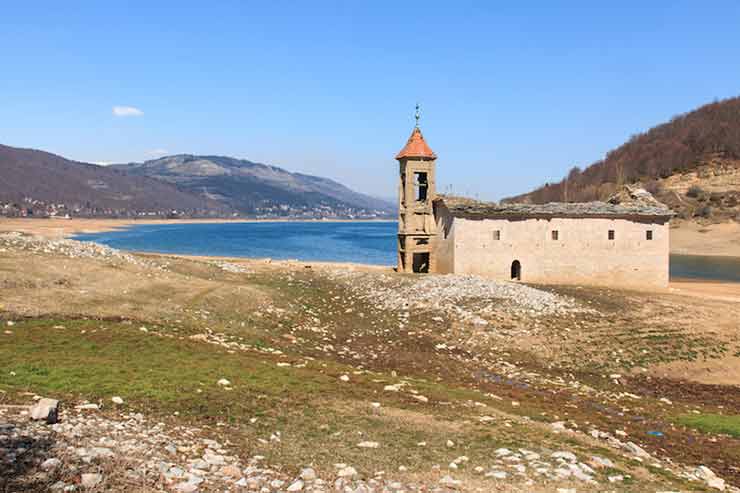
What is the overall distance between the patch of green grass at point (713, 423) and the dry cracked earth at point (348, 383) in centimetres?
9

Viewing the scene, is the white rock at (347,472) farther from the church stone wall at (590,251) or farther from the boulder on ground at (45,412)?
the church stone wall at (590,251)

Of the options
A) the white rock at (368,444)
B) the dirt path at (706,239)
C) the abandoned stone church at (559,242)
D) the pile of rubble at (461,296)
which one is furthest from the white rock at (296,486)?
the dirt path at (706,239)

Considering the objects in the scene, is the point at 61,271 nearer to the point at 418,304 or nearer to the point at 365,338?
the point at 365,338

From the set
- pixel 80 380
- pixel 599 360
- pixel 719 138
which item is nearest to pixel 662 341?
pixel 599 360

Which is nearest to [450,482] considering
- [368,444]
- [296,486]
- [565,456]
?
[368,444]

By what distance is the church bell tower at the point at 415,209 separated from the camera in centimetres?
4422

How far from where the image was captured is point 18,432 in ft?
30.8

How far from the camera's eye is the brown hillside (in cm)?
12119

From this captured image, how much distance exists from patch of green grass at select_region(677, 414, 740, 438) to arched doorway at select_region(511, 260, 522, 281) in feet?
76.8

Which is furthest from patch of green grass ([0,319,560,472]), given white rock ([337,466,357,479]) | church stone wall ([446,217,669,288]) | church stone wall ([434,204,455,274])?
church stone wall ([446,217,669,288])

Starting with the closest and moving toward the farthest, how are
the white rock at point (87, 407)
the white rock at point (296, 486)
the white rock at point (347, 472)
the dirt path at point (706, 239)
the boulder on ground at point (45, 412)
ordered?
1. the white rock at point (296, 486)
2. the white rock at point (347, 472)
3. the boulder on ground at point (45, 412)
4. the white rock at point (87, 407)
5. the dirt path at point (706, 239)

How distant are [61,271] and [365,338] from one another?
14.0 metres

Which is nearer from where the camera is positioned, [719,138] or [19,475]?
[19,475]

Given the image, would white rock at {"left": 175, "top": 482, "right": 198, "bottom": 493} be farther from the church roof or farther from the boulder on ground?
the church roof
